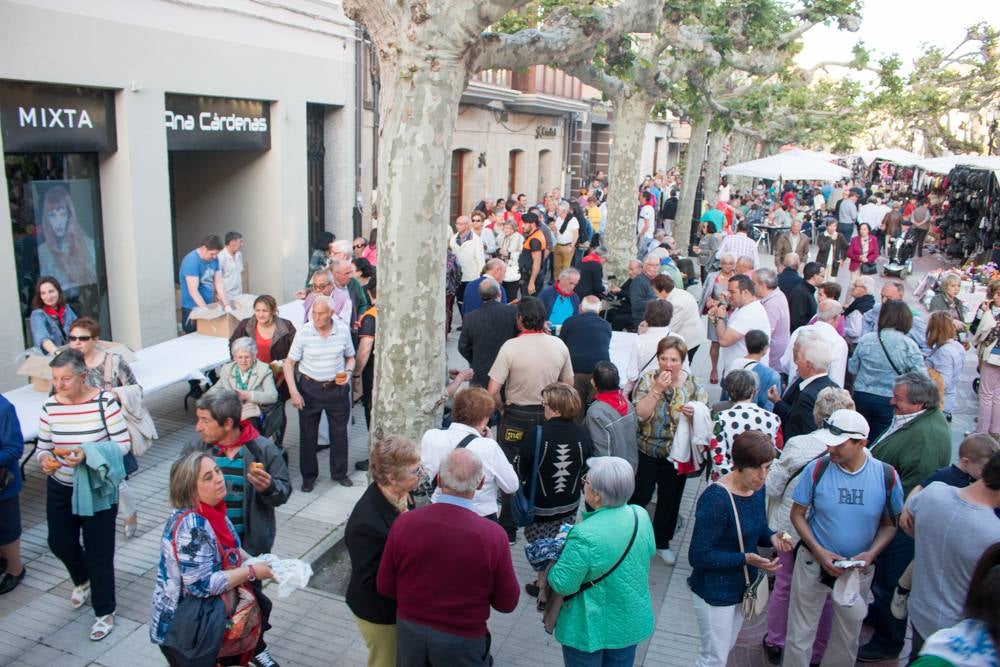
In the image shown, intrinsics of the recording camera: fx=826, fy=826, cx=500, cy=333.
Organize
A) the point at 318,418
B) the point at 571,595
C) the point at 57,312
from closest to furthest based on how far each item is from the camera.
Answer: the point at 571,595, the point at 318,418, the point at 57,312

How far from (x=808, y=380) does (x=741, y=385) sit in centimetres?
92

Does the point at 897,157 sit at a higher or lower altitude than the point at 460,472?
higher

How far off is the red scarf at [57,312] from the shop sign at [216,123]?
3782 millimetres

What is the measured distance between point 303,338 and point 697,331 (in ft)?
13.0

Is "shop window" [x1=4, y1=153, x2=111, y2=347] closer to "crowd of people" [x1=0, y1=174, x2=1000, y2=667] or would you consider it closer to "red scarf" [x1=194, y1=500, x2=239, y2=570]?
"crowd of people" [x1=0, y1=174, x2=1000, y2=667]

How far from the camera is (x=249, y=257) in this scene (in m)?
13.0

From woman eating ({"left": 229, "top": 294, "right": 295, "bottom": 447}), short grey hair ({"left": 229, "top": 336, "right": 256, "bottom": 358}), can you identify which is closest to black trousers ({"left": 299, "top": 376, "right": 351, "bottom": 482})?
woman eating ({"left": 229, "top": 294, "right": 295, "bottom": 447})

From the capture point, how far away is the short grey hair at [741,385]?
206 inches

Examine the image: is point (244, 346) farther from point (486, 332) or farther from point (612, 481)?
point (612, 481)

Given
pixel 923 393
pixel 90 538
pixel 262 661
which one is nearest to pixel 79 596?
pixel 90 538

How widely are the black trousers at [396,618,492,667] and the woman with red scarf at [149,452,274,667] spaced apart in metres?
0.76

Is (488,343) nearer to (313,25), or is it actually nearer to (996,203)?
(313,25)

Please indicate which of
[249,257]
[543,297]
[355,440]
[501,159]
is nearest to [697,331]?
[543,297]

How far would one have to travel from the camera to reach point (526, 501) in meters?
5.09
